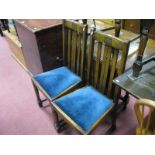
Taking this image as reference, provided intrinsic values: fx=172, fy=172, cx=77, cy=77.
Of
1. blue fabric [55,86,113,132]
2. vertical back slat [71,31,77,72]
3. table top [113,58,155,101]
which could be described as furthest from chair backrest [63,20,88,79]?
table top [113,58,155,101]

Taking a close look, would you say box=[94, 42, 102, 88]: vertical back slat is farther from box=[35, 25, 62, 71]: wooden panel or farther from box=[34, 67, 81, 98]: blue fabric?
box=[35, 25, 62, 71]: wooden panel

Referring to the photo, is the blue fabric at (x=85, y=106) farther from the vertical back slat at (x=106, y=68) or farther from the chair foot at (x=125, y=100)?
the chair foot at (x=125, y=100)

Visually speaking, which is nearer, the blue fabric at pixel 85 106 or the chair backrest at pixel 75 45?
the blue fabric at pixel 85 106

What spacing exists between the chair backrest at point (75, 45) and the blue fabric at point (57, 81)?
0.09m

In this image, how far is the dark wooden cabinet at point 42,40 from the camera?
171 cm

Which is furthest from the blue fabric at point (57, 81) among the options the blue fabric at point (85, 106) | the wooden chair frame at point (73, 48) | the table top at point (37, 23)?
the table top at point (37, 23)

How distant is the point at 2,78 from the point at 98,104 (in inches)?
66.3

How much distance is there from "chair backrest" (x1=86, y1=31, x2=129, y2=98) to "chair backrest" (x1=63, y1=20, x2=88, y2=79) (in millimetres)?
75

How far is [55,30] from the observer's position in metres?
1.78

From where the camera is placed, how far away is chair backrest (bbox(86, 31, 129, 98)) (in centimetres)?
121

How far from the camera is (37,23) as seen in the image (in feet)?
5.92
